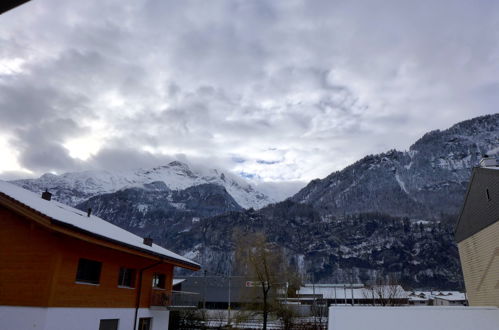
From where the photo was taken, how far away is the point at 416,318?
1764 centimetres

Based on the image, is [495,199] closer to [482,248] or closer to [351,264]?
[482,248]

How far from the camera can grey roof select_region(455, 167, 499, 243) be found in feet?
61.9

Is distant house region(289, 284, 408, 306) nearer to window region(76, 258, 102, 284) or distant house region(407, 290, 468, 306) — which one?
distant house region(407, 290, 468, 306)

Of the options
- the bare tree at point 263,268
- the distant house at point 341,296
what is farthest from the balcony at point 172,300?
the distant house at point 341,296

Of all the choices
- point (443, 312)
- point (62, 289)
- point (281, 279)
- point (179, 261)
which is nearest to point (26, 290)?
point (62, 289)

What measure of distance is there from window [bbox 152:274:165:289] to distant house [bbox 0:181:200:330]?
4073mm

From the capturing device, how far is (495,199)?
61.1 ft

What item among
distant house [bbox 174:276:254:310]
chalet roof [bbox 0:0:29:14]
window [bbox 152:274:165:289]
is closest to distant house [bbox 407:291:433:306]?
distant house [bbox 174:276:254:310]

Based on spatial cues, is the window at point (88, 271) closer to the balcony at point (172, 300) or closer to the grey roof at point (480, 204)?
the balcony at point (172, 300)

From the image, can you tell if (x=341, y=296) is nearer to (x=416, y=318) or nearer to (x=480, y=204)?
(x=480, y=204)

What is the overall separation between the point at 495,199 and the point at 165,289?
757 inches

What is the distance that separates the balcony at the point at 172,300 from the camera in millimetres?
23359

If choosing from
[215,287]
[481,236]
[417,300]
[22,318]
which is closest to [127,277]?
[22,318]

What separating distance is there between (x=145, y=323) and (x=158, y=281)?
2853mm
